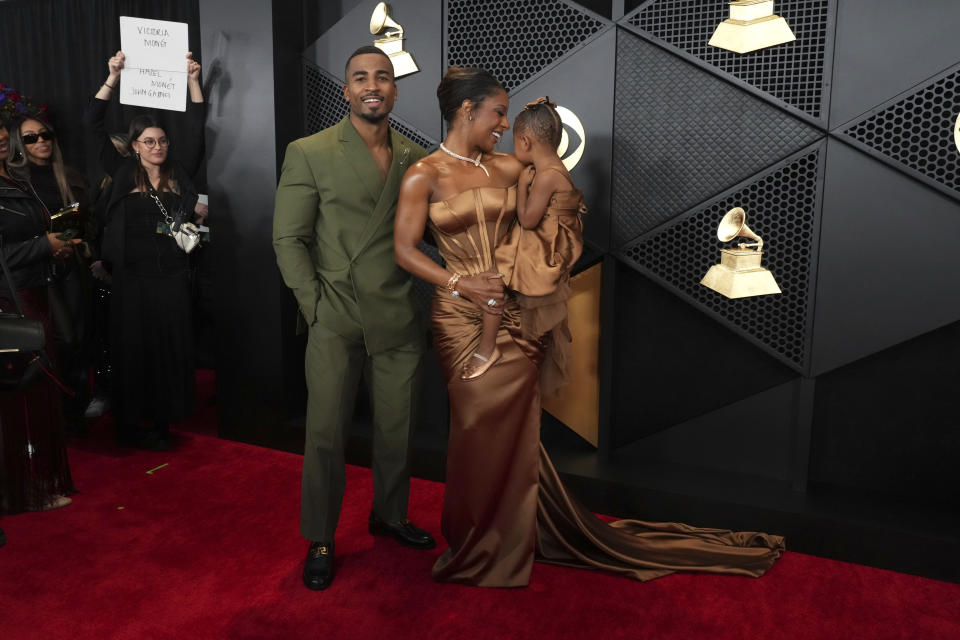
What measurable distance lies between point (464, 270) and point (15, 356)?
6.49 ft

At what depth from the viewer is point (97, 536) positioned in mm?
3014

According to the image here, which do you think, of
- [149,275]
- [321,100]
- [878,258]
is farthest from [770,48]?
[149,275]

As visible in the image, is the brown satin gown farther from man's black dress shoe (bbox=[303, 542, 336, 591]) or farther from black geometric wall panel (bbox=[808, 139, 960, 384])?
black geometric wall panel (bbox=[808, 139, 960, 384])

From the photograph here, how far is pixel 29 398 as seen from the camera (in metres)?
3.19

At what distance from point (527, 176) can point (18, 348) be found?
1978mm

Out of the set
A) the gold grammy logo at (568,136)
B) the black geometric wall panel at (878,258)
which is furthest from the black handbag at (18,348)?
the black geometric wall panel at (878,258)

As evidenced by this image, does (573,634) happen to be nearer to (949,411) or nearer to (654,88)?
(949,411)

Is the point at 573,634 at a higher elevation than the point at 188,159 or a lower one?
lower

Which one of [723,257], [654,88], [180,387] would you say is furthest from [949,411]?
[180,387]

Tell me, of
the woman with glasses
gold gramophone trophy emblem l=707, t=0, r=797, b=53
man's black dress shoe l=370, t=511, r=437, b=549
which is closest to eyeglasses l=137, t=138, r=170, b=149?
the woman with glasses

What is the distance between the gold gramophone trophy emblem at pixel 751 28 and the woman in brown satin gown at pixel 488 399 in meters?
1.07

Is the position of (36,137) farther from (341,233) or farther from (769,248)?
(769,248)

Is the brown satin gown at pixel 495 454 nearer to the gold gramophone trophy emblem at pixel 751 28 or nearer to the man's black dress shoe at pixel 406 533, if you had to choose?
the man's black dress shoe at pixel 406 533

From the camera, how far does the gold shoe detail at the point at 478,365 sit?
98.2 inches
